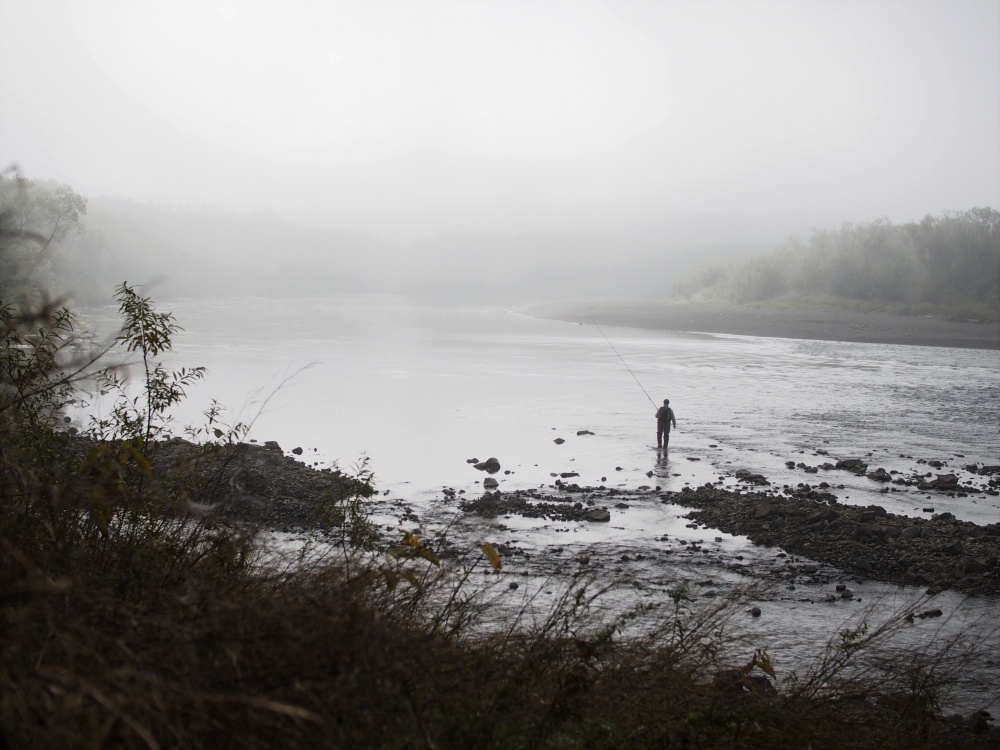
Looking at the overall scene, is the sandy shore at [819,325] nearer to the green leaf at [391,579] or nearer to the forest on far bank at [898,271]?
the forest on far bank at [898,271]

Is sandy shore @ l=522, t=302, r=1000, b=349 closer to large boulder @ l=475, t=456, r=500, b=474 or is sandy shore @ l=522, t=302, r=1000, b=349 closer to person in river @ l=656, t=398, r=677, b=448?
person in river @ l=656, t=398, r=677, b=448

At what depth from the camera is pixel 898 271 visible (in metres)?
81.9

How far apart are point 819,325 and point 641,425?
4603cm

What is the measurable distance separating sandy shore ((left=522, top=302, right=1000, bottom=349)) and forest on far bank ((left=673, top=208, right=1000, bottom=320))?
5203mm

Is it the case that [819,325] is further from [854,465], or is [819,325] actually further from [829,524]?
[829,524]

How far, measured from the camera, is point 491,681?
15.9 feet

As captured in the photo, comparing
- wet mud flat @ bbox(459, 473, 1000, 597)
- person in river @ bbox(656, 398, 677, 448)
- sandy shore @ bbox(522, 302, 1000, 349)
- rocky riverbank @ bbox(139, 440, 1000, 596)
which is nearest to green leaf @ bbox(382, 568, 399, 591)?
rocky riverbank @ bbox(139, 440, 1000, 596)

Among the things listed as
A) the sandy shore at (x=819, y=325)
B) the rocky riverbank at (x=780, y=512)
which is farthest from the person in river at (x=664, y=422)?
the sandy shore at (x=819, y=325)

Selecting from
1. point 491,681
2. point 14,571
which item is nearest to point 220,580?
point 14,571

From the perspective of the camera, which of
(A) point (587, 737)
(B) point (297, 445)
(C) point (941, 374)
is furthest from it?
(C) point (941, 374)

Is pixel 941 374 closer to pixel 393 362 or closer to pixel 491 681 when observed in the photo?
pixel 393 362

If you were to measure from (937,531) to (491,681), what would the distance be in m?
10.5

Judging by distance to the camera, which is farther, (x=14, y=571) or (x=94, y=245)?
(x=94, y=245)

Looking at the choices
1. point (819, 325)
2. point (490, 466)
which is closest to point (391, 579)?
point (490, 466)
